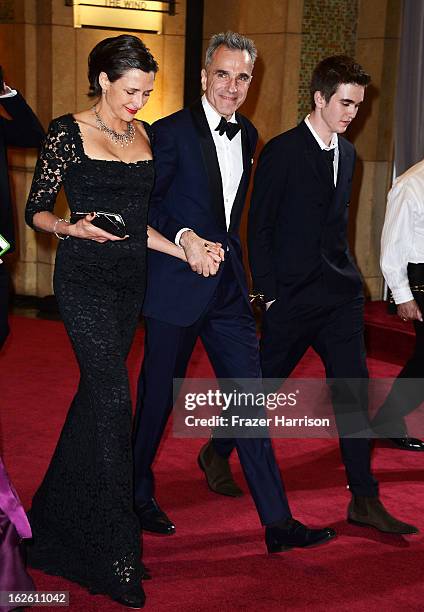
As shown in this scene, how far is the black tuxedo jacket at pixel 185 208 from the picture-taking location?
3.64 metres

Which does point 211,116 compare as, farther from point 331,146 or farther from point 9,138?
point 9,138

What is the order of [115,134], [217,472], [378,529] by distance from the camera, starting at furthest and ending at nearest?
[217,472], [378,529], [115,134]

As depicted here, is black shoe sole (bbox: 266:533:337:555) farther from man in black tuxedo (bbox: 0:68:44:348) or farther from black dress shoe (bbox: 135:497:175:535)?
man in black tuxedo (bbox: 0:68:44:348)

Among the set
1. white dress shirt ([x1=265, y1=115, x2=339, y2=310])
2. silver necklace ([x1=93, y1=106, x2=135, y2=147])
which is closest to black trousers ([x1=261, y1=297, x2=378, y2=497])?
white dress shirt ([x1=265, y1=115, x2=339, y2=310])

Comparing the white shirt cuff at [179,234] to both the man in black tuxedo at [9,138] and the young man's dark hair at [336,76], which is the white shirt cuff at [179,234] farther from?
the young man's dark hair at [336,76]

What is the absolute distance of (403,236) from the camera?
4.46m

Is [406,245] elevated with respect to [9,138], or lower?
lower

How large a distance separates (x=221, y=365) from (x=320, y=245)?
0.68 meters

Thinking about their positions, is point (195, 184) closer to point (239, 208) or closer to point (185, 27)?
point (239, 208)

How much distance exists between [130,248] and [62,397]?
263 centimetres

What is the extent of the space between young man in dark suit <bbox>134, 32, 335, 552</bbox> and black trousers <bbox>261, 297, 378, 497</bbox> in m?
0.33

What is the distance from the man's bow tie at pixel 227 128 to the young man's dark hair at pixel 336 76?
19.1 inches

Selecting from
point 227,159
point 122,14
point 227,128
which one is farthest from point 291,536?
point 122,14

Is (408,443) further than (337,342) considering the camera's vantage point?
Yes
